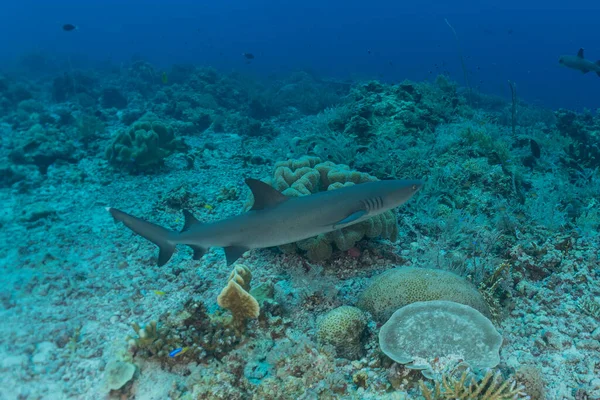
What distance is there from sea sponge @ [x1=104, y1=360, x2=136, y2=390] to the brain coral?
8.52 ft

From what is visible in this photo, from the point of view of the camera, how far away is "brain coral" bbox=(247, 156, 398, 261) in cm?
530

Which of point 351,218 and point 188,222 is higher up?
point 351,218

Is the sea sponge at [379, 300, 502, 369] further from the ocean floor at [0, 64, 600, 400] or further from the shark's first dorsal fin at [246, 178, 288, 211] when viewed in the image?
the shark's first dorsal fin at [246, 178, 288, 211]

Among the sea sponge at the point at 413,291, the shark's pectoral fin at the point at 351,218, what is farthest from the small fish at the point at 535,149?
the shark's pectoral fin at the point at 351,218

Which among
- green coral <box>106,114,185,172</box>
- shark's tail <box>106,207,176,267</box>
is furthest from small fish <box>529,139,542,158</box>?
green coral <box>106,114,185,172</box>

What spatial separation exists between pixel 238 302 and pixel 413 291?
2003 millimetres

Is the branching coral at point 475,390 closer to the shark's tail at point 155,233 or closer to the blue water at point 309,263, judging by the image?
the blue water at point 309,263

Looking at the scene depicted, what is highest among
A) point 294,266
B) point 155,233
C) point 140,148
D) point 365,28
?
point 155,233

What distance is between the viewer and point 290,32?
5536 inches

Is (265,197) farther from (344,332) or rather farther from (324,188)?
(324,188)

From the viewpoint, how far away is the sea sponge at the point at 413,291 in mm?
4125

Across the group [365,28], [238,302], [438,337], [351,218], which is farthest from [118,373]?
[365,28]

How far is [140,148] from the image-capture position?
10.0 metres

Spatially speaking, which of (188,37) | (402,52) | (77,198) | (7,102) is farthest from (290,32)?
(77,198)
